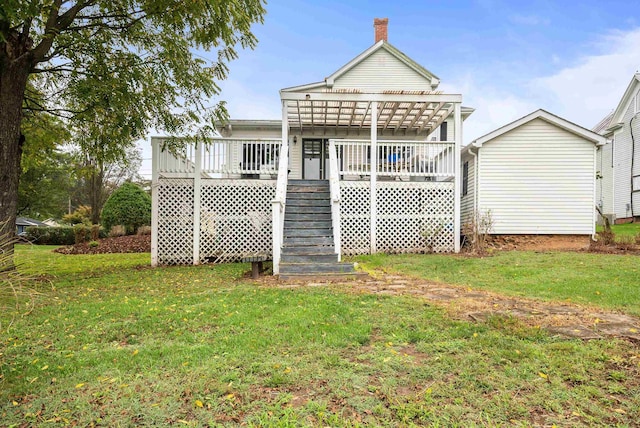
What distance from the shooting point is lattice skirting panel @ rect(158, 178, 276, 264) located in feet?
31.4

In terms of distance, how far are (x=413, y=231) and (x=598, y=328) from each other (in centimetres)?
666

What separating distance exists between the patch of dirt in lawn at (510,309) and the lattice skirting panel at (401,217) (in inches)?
147

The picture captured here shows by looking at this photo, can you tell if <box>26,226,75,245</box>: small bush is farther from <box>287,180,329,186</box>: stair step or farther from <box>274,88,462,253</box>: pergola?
<box>287,180,329,186</box>: stair step

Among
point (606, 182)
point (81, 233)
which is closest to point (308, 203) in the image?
point (81, 233)

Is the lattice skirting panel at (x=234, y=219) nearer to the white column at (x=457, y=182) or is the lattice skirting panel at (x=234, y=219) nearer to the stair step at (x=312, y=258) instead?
the stair step at (x=312, y=258)

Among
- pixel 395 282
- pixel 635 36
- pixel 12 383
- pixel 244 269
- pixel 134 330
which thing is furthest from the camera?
pixel 635 36

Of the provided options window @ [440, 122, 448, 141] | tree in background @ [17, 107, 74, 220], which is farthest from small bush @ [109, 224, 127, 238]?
window @ [440, 122, 448, 141]

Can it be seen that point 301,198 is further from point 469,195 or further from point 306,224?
point 469,195

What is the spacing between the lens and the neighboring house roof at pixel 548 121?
1144 centimetres

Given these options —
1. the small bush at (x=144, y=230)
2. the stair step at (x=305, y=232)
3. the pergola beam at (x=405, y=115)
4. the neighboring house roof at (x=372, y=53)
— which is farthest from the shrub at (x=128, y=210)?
the stair step at (x=305, y=232)

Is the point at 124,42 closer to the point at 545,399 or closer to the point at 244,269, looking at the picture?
the point at 244,269

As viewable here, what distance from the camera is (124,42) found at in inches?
347

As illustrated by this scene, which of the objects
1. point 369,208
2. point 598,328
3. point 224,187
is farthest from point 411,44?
point 598,328

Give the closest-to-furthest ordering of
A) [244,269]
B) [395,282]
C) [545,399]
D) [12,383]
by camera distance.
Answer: [545,399]
[12,383]
[395,282]
[244,269]
